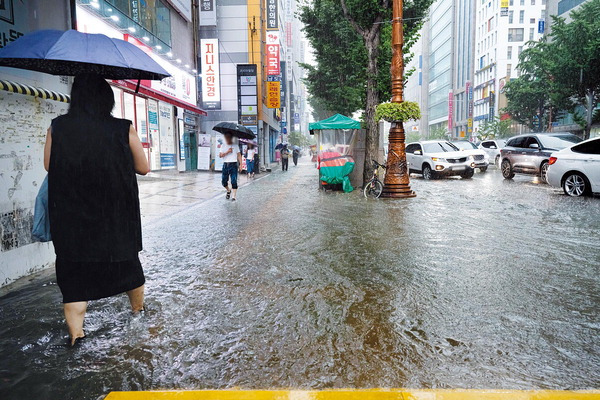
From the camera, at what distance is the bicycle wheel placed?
12.0m

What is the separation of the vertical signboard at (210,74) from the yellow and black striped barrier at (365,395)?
88.6 ft

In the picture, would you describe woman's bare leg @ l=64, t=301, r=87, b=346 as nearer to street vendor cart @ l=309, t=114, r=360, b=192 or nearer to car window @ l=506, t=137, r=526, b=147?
street vendor cart @ l=309, t=114, r=360, b=192

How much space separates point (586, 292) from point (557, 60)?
96.3ft

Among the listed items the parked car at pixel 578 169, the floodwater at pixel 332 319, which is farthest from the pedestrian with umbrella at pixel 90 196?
the parked car at pixel 578 169

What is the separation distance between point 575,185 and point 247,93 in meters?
21.1

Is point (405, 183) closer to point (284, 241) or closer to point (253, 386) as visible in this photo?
point (284, 241)

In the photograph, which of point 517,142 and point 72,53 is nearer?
point 72,53

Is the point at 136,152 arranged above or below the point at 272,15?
below

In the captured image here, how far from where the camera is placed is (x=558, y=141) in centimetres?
1571

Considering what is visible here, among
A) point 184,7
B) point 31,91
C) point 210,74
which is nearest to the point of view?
point 31,91

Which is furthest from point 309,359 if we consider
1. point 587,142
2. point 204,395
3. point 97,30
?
point 97,30

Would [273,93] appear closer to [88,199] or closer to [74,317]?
[88,199]

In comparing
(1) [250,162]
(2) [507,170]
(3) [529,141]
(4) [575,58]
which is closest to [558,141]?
(3) [529,141]

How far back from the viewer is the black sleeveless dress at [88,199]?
2.86 m
